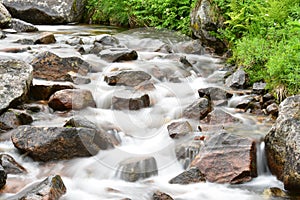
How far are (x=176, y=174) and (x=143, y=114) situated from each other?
6.01 feet

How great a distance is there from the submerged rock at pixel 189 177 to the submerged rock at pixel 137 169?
1.01 feet

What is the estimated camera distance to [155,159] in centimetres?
512

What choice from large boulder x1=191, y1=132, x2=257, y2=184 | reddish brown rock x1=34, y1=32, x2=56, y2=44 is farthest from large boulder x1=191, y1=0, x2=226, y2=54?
large boulder x1=191, y1=132, x2=257, y2=184

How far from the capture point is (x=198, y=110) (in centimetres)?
621

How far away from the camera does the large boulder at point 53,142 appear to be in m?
4.86

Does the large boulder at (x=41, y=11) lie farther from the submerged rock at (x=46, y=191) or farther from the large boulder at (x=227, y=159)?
the submerged rock at (x=46, y=191)

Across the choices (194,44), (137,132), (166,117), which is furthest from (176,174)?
(194,44)

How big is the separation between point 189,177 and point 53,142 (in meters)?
1.74

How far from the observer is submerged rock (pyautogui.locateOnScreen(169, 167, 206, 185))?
459cm

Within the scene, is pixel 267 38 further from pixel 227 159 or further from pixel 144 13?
pixel 144 13

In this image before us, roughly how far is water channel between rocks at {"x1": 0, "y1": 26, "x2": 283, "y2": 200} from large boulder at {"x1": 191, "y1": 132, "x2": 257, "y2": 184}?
0.11 meters

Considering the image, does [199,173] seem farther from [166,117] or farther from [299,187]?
[166,117]

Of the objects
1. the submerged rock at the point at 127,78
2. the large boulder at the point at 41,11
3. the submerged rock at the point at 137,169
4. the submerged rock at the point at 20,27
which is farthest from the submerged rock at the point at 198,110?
the large boulder at the point at 41,11

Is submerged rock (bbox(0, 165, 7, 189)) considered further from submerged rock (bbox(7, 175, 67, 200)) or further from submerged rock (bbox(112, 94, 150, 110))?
submerged rock (bbox(112, 94, 150, 110))
